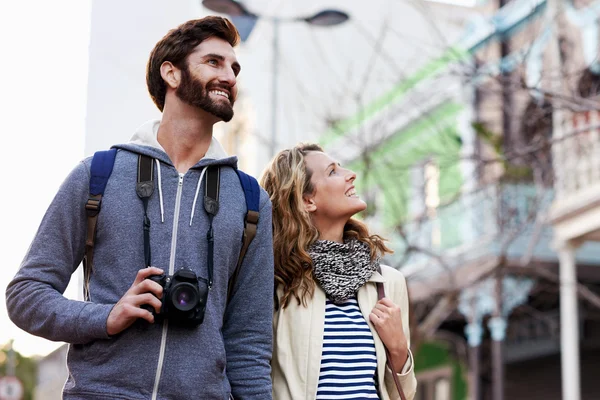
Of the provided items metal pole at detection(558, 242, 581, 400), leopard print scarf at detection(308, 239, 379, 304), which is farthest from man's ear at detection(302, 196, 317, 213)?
metal pole at detection(558, 242, 581, 400)

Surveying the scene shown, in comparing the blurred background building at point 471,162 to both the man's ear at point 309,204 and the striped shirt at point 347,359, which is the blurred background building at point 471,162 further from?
the striped shirt at point 347,359

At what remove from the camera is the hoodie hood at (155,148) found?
367 centimetres

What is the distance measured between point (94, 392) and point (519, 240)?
15.1 m

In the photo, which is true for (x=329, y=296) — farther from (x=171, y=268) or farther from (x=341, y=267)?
(x=171, y=268)

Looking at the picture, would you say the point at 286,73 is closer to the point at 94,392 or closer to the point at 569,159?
the point at 569,159

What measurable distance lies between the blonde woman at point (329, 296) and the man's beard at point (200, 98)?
0.99 metres

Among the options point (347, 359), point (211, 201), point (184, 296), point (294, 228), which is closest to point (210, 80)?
point (211, 201)

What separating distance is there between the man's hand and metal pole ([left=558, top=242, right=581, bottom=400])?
13037mm

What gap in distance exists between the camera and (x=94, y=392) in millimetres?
3283

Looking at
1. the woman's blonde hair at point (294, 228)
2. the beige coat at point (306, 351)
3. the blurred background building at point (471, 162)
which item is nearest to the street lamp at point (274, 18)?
the blurred background building at point (471, 162)

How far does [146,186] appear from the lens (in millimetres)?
3549

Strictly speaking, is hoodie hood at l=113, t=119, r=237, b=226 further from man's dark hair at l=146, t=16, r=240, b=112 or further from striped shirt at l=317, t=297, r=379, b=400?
striped shirt at l=317, t=297, r=379, b=400

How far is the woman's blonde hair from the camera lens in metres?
4.49

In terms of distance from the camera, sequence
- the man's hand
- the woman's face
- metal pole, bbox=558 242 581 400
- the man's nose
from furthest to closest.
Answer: metal pole, bbox=558 242 581 400
the woman's face
the man's nose
the man's hand
